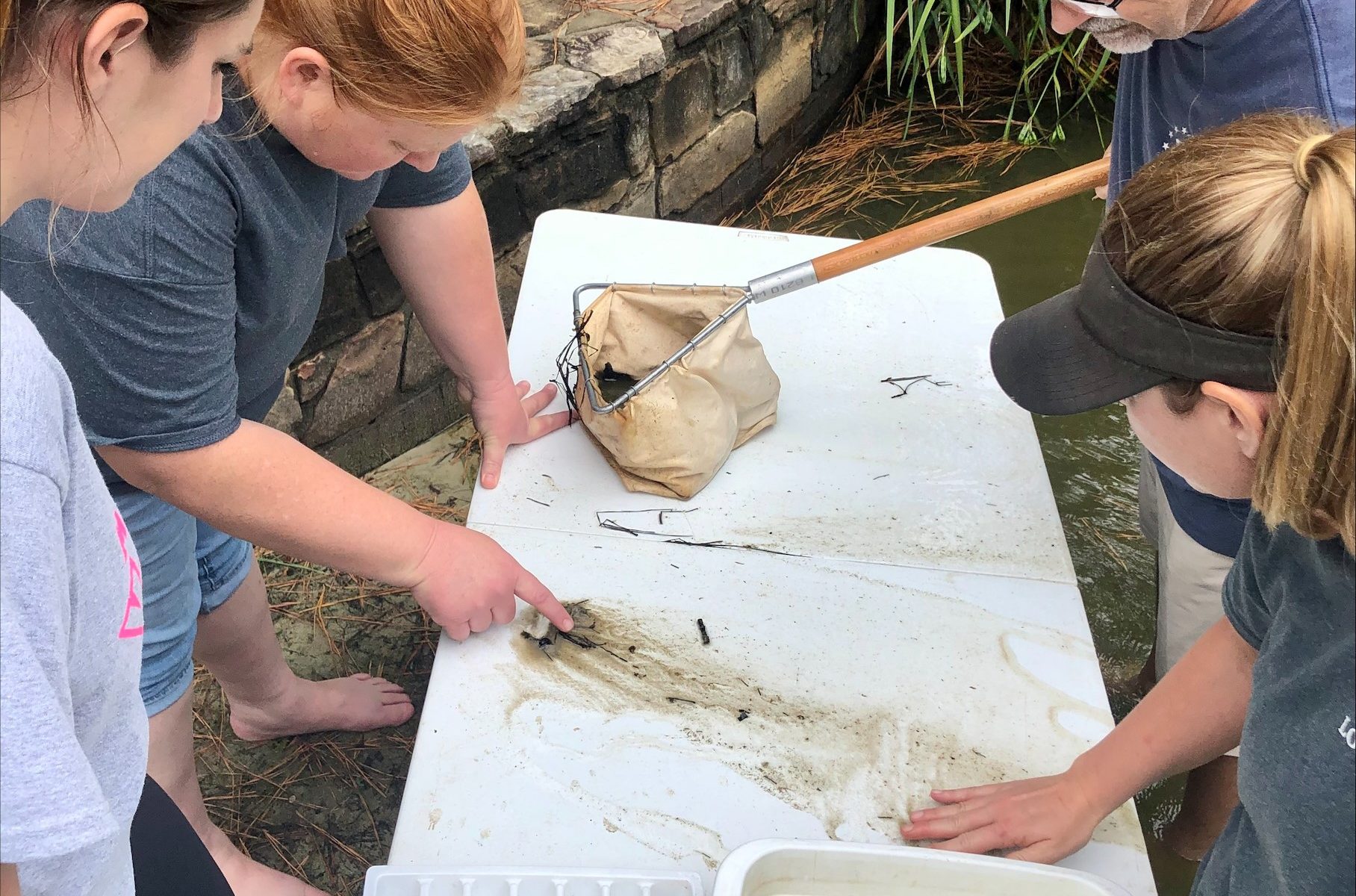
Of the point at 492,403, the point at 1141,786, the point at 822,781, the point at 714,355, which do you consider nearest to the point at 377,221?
the point at 492,403

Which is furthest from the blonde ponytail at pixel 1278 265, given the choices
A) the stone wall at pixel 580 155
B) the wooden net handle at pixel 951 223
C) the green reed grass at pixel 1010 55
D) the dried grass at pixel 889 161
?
the green reed grass at pixel 1010 55

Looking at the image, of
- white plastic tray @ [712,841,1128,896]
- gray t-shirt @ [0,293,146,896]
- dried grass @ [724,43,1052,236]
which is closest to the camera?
gray t-shirt @ [0,293,146,896]

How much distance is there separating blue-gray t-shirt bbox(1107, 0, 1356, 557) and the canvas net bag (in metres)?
0.55

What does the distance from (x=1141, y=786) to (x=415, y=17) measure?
1.00m

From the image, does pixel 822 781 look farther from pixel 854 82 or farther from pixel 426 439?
pixel 854 82

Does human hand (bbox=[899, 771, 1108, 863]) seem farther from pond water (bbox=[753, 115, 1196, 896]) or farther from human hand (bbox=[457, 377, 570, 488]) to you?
pond water (bbox=[753, 115, 1196, 896])

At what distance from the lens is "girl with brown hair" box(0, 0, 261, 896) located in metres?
0.56

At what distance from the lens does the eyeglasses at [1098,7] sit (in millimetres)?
1183

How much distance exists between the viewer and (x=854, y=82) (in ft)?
13.5

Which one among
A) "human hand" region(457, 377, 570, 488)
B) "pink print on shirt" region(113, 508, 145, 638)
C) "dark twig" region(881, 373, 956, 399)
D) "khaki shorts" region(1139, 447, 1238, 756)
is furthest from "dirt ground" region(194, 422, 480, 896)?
"khaki shorts" region(1139, 447, 1238, 756)

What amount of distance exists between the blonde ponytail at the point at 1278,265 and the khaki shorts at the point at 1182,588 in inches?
24.2

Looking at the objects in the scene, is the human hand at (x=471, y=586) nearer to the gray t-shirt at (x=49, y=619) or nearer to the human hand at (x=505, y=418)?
the human hand at (x=505, y=418)

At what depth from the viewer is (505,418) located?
1.46 m

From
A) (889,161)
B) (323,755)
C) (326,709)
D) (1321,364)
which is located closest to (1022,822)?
(1321,364)
